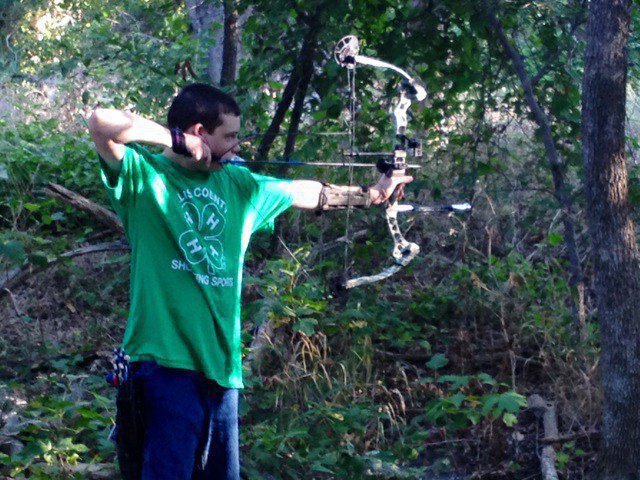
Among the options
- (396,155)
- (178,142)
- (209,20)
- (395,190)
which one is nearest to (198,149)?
(178,142)

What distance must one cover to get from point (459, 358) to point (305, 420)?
1.45 m

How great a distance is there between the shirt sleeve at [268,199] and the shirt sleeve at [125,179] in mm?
499

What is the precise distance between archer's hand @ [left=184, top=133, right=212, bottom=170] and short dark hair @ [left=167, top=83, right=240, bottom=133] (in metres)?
0.09

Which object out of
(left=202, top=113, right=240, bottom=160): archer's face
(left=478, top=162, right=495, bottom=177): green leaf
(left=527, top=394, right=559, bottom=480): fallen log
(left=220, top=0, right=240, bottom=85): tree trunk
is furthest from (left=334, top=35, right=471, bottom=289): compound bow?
(left=220, top=0, right=240, bottom=85): tree trunk

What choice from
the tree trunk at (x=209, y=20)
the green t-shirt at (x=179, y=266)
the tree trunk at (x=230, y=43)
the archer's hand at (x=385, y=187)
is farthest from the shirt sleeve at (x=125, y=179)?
the tree trunk at (x=209, y=20)

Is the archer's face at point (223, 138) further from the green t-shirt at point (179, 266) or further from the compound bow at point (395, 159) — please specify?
the compound bow at point (395, 159)

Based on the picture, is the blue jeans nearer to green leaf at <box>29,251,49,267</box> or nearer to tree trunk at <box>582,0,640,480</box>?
tree trunk at <box>582,0,640,480</box>

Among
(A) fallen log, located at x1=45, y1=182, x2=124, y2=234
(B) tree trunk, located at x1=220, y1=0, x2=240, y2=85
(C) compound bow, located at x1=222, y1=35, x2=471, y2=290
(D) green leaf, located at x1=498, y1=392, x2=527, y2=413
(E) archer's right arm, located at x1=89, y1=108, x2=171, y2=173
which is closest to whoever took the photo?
(E) archer's right arm, located at x1=89, y1=108, x2=171, y2=173

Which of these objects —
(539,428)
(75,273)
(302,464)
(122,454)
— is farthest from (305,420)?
(75,273)

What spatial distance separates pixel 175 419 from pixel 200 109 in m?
1.02

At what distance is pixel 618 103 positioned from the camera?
4.82 meters

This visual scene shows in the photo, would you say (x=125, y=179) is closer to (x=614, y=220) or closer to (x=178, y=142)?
(x=178, y=142)

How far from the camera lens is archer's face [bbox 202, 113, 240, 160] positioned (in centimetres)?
346

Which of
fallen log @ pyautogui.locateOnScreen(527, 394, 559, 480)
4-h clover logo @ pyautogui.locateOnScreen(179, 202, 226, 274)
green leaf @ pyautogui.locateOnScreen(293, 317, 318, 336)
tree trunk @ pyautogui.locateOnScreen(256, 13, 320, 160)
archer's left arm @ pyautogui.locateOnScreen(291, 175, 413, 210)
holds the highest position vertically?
tree trunk @ pyautogui.locateOnScreen(256, 13, 320, 160)
